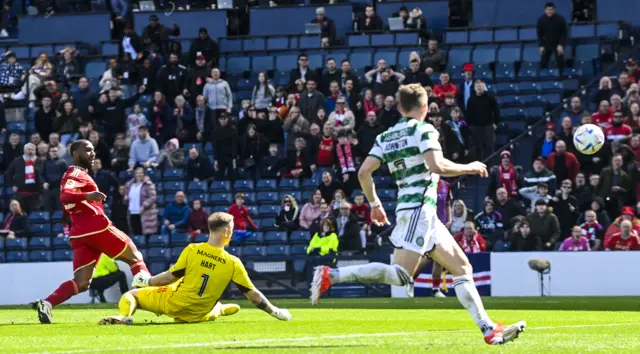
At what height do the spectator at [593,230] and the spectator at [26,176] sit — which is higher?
the spectator at [26,176]

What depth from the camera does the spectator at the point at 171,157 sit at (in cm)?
2862

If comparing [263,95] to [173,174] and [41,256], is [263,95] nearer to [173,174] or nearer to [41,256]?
[173,174]

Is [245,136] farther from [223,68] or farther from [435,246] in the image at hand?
[435,246]

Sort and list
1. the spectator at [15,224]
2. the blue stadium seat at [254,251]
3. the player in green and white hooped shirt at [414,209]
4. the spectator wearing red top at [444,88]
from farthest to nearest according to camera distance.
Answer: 1. the spectator at [15,224]
2. the spectator wearing red top at [444,88]
3. the blue stadium seat at [254,251]
4. the player in green and white hooped shirt at [414,209]

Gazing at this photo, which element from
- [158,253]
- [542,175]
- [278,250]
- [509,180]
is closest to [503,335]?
[542,175]

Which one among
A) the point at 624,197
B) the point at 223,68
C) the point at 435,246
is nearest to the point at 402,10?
the point at 223,68

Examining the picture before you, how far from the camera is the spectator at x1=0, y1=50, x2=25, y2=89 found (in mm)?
32531

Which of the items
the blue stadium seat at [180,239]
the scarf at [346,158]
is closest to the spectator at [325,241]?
the scarf at [346,158]

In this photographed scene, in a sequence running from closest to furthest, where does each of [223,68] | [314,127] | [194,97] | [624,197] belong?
1. [624,197]
2. [314,127]
3. [194,97]
4. [223,68]

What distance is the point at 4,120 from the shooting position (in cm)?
3159

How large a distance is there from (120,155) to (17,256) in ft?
10.2

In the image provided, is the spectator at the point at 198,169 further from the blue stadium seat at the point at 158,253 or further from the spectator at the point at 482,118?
the spectator at the point at 482,118

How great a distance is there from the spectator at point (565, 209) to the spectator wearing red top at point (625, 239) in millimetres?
1232

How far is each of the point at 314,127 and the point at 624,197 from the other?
6618mm
